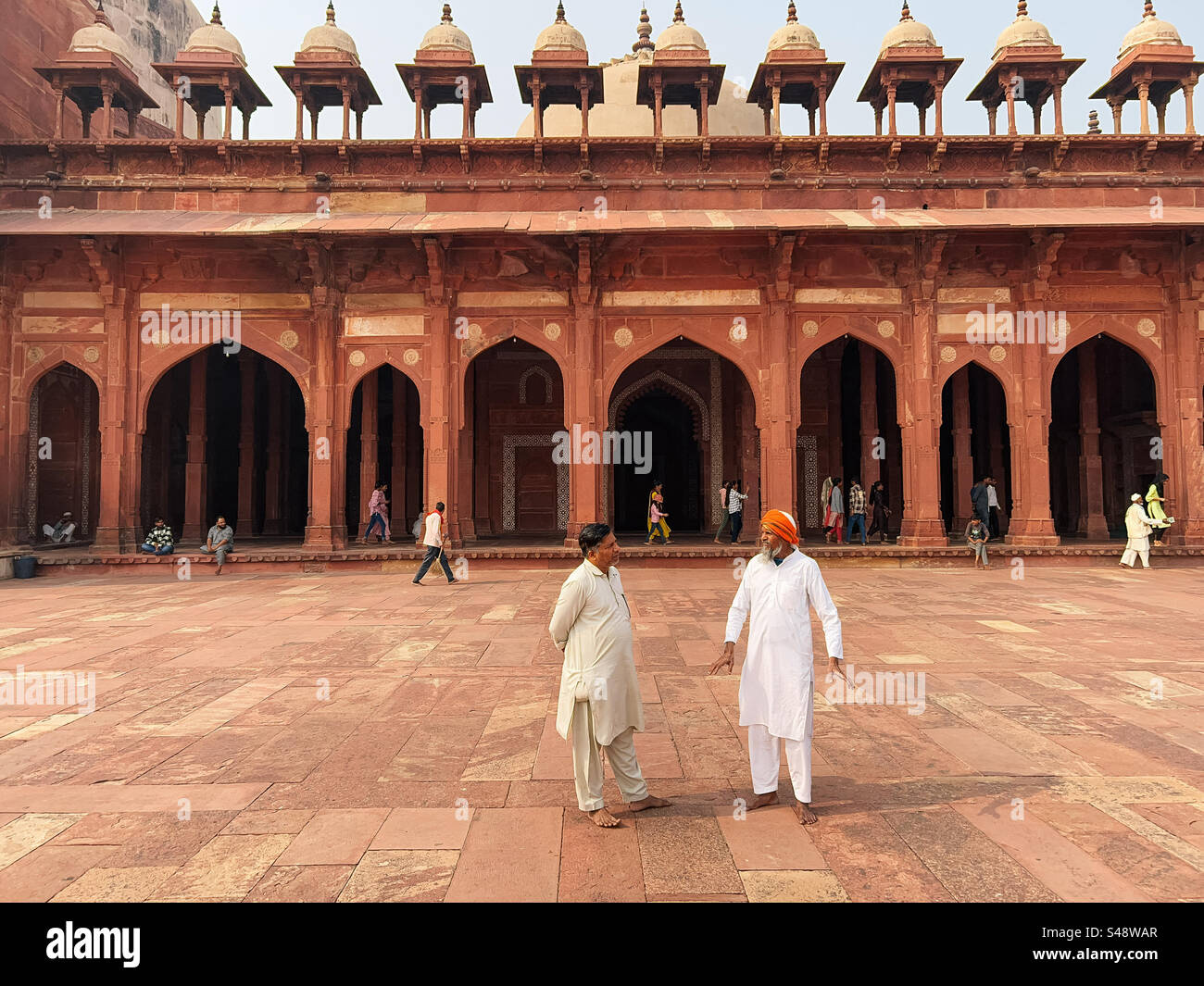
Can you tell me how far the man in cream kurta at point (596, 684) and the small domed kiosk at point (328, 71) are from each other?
549 inches

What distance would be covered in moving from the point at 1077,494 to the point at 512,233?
15.4 meters

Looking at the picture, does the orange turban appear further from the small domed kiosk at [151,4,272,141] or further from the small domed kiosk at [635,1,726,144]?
the small domed kiosk at [151,4,272,141]

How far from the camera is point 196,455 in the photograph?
1620cm

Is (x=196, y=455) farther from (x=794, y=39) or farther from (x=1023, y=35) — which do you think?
(x=1023, y=35)

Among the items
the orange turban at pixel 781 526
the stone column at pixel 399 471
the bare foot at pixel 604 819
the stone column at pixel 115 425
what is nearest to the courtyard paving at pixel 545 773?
the bare foot at pixel 604 819

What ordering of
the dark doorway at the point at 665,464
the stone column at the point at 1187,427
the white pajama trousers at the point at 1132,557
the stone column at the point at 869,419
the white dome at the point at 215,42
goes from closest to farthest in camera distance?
1. the white pajama trousers at the point at 1132,557
2. the stone column at the point at 1187,427
3. the white dome at the point at 215,42
4. the stone column at the point at 869,419
5. the dark doorway at the point at 665,464

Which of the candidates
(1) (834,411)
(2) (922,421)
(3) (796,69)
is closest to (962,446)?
(1) (834,411)

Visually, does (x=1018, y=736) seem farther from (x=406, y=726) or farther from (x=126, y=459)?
(x=126, y=459)

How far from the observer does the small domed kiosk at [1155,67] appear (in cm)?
1438

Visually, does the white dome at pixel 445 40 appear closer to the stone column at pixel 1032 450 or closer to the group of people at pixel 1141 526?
the stone column at pixel 1032 450

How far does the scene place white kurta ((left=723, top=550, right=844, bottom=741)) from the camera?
336 centimetres

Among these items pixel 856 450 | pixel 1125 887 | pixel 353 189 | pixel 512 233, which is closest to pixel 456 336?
pixel 512 233

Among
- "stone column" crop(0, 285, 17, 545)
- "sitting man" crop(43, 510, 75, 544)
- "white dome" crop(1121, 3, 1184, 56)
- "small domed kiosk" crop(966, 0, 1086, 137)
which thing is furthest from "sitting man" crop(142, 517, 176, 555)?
"white dome" crop(1121, 3, 1184, 56)

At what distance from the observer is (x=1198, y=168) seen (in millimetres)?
14078
